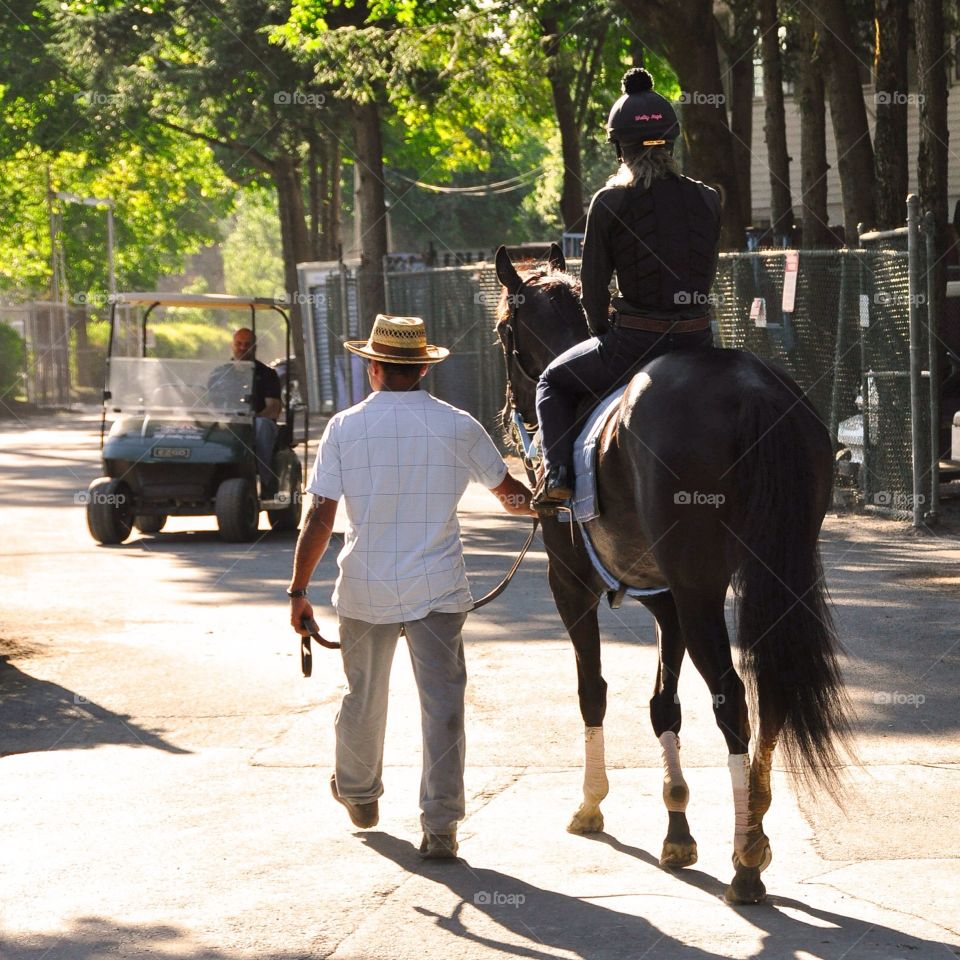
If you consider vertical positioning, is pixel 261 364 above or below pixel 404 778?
above

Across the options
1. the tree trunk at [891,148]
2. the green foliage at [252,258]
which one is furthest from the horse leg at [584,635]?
the green foliage at [252,258]

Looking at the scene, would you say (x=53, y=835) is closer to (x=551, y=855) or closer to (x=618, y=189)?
(x=551, y=855)

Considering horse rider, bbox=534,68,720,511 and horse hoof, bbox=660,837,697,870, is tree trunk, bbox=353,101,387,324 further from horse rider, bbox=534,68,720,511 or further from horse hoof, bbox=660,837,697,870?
horse hoof, bbox=660,837,697,870

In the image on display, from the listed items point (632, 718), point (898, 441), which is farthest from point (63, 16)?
point (632, 718)

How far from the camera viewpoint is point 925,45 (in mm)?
16578

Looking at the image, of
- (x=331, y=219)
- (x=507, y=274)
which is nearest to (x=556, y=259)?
(x=507, y=274)

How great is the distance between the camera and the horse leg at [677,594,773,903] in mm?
5270

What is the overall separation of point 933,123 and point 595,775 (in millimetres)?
12630

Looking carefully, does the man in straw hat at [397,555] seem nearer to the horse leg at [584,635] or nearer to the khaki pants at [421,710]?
the khaki pants at [421,710]

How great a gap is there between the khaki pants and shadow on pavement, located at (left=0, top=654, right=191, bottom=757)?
5.59 feet

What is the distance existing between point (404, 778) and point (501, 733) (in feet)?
2.73

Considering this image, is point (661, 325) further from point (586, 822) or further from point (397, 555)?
point (586, 822)

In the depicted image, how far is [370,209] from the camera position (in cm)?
2723

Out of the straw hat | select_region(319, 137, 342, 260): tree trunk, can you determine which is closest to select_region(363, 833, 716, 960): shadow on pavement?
the straw hat
